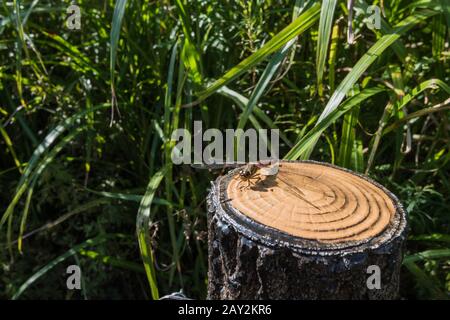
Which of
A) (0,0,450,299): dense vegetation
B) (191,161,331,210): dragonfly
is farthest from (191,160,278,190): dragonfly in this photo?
(0,0,450,299): dense vegetation

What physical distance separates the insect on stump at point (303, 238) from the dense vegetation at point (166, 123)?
0.89ft

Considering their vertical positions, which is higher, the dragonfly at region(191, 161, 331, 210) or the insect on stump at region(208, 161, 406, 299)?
the dragonfly at region(191, 161, 331, 210)

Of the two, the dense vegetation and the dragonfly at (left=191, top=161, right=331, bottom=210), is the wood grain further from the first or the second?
the dense vegetation

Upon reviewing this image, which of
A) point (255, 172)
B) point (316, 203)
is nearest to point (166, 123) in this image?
point (255, 172)

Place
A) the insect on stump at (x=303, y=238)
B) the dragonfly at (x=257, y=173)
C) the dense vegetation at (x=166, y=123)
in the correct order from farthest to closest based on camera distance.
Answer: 1. the dense vegetation at (x=166, y=123)
2. the dragonfly at (x=257, y=173)
3. the insect on stump at (x=303, y=238)

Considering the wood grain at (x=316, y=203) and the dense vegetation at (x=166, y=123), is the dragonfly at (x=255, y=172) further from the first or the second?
the dense vegetation at (x=166, y=123)

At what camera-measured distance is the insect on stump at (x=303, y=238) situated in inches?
39.2

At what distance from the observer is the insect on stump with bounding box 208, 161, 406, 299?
3.26ft

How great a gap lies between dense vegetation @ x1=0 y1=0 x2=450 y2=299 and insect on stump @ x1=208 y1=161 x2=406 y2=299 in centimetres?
27

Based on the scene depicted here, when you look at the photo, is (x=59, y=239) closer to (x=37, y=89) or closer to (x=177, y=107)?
(x=37, y=89)

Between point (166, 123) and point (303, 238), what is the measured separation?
60 centimetres

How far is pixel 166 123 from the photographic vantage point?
149 centimetres

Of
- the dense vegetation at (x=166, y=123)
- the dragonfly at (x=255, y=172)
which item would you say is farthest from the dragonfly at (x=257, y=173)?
the dense vegetation at (x=166, y=123)

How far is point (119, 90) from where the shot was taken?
5.53 ft
